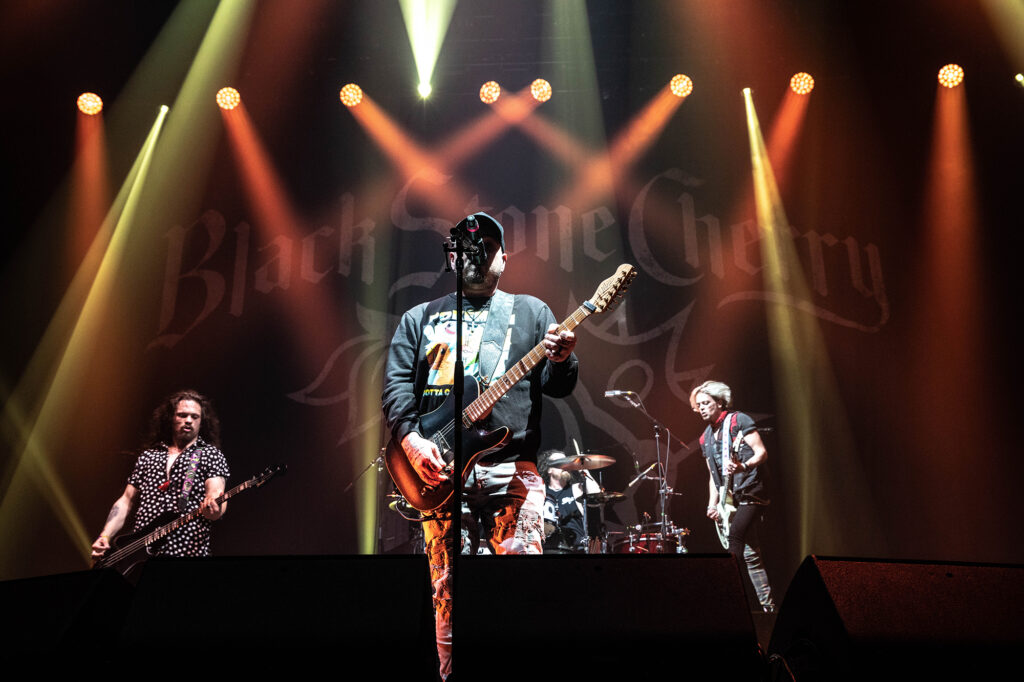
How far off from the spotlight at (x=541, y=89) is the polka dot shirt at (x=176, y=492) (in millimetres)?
4350

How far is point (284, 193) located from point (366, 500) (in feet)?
9.89

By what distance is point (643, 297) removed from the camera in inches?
289

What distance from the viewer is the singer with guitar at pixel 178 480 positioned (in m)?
6.24

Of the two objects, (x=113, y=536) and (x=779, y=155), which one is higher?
(x=779, y=155)

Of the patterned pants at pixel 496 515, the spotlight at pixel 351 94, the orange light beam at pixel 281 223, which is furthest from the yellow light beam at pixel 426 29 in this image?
the patterned pants at pixel 496 515

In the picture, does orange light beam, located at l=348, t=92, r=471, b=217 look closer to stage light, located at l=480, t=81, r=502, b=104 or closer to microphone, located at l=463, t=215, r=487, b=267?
stage light, located at l=480, t=81, r=502, b=104

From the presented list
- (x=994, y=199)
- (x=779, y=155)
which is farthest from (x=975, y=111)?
(x=779, y=155)

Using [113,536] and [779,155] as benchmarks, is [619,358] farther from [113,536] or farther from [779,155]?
[113,536]

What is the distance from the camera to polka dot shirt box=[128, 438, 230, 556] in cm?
618

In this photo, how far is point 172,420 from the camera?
273 inches

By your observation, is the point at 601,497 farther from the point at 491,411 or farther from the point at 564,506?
the point at 491,411

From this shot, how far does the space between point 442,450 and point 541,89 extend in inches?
193

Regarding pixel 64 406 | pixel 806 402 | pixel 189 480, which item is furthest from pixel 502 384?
pixel 64 406

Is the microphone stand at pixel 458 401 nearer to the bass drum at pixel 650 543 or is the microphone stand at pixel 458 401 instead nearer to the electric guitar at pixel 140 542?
the bass drum at pixel 650 543
